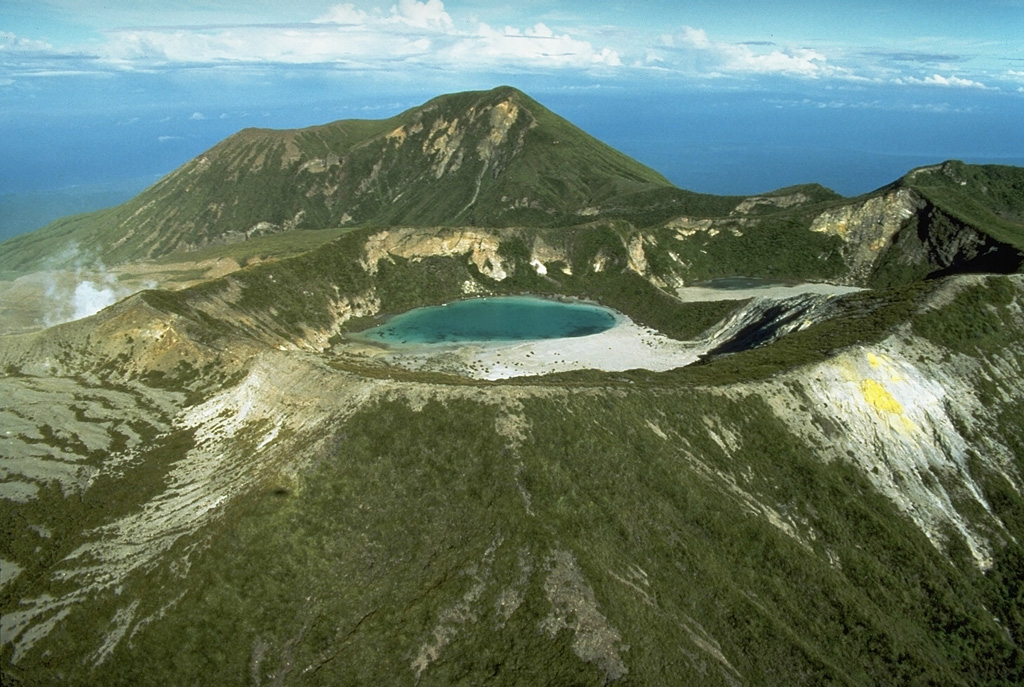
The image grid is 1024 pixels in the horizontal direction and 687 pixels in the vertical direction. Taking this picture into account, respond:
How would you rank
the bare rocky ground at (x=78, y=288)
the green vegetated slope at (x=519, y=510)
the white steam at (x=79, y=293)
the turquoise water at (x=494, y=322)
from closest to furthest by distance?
the green vegetated slope at (x=519, y=510) < the bare rocky ground at (x=78, y=288) < the white steam at (x=79, y=293) < the turquoise water at (x=494, y=322)

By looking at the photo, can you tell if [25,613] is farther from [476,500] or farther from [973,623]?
[973,623]

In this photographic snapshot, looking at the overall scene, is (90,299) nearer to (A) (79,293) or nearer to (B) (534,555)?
(A) (79,293)

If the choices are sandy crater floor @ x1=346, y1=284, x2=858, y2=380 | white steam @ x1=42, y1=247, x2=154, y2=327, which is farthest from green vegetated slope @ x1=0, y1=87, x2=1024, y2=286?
sandy crater floor @ x1=346, y1=284, x2=858, y2=380

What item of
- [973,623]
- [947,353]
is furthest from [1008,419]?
[973,623]

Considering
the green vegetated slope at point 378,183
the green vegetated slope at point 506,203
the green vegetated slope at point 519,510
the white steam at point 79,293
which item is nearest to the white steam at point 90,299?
the white steam at point 79,293

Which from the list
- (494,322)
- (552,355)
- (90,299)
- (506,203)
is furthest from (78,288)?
(506,203)

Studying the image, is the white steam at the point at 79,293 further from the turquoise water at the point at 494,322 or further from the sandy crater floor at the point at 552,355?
the sandy crater floor at the point at 552,355
